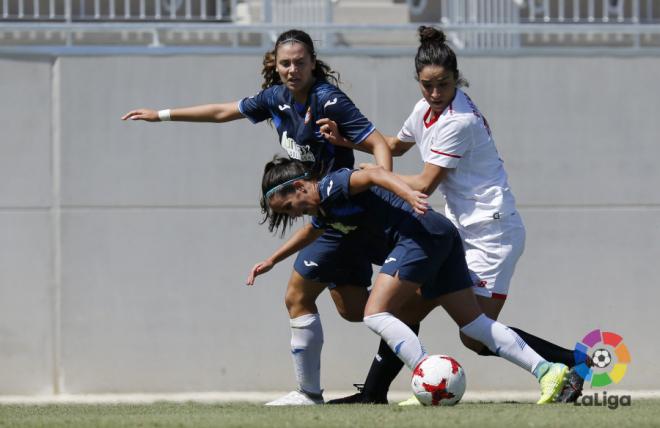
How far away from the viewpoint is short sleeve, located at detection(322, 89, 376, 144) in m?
5.44

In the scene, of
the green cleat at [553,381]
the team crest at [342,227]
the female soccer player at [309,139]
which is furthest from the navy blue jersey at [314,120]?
the green cleat at [553,381]

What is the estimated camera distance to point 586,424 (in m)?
4.32

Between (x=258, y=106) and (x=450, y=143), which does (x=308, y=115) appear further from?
(x=450, y=143)

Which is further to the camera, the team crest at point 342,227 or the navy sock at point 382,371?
the navy sock at point 382,371

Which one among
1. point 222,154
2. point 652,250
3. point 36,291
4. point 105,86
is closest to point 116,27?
point 105,86

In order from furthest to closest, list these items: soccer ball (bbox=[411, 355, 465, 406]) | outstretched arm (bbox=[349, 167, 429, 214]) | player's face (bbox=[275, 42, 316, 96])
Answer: player's face (bbox=[275, 42, 316, 96]) → soccer ball (bbox=[411, 355, 465, 406]) → outstretched arm (bbox=[349, 167, 429, 214])

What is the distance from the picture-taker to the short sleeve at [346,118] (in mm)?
5438

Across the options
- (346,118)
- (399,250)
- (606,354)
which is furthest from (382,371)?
(606,354)

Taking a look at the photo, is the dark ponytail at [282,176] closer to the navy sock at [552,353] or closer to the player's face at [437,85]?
the player's face at [437,85]

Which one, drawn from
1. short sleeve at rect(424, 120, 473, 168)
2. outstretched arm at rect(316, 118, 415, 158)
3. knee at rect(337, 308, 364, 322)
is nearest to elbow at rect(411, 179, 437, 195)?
short sleeve at rect(424, 120, 473, 168)

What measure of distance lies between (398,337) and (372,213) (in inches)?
23.2

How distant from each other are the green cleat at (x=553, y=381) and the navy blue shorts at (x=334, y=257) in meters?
1.00

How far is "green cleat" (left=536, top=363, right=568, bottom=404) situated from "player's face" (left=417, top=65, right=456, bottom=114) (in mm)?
1328

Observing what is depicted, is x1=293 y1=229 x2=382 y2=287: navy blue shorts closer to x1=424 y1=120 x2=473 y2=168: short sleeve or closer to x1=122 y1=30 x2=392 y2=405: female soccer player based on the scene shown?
x1=122 y1=30 x2=392 y2=405: female soccer player
